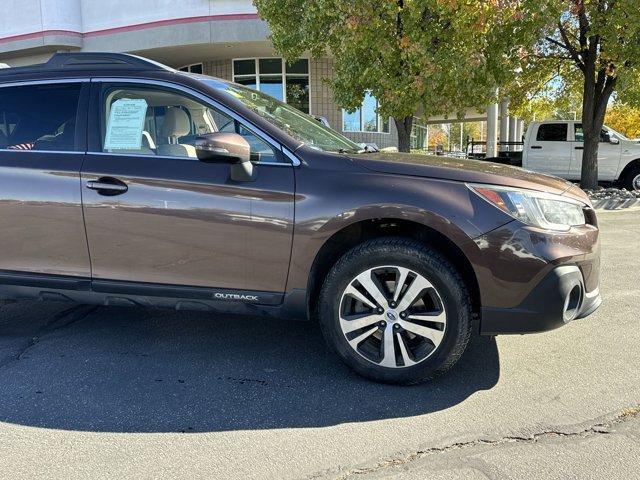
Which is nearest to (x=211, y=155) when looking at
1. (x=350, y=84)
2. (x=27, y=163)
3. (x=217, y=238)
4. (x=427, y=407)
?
(x=217, y=238)

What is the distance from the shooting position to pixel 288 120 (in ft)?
12.1

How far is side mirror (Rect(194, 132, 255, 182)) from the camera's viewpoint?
9.91 ft

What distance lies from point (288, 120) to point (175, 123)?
759 millimetres

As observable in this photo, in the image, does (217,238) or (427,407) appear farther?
(217,238)

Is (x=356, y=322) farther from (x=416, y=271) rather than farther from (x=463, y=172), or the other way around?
(x=463, y=172)

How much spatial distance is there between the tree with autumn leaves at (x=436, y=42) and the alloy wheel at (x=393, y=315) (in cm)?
677

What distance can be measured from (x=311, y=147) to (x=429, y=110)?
7.51 meters

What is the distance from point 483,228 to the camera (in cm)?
294

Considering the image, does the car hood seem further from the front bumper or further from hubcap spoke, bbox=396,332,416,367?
hubcap spoke, bbox=396,332,416,367

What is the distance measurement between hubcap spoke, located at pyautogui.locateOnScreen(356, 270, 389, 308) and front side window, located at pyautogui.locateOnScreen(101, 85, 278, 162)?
3.98 ft

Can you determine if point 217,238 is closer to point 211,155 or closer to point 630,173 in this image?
point 211,155

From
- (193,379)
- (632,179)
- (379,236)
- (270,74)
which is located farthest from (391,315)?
(270,74)

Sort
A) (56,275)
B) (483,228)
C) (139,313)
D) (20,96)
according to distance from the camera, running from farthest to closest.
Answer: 1. (139,313)
2. (20,96)
3. (56,275)
4. (483,228)

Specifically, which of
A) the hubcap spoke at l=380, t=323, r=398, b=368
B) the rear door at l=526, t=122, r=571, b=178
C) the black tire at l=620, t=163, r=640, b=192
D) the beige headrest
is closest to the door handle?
the beige headrest
